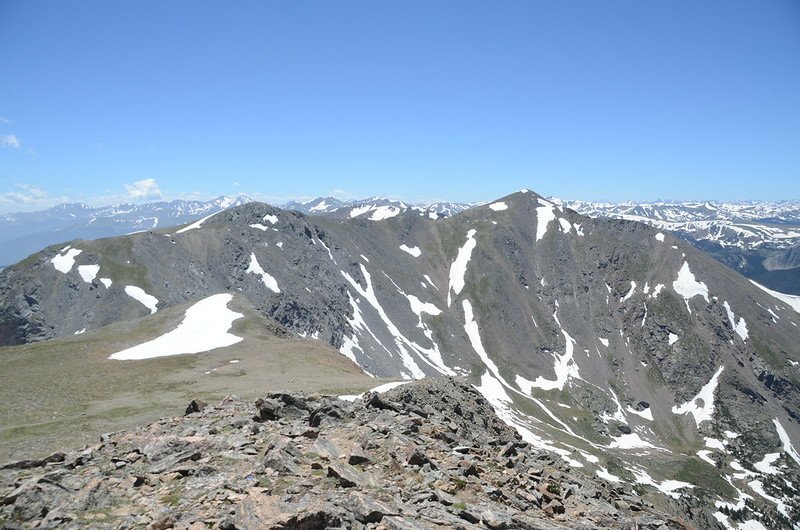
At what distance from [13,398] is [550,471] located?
43.1 meters

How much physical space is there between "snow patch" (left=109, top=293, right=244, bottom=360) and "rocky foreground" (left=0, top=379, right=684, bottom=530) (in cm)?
3916

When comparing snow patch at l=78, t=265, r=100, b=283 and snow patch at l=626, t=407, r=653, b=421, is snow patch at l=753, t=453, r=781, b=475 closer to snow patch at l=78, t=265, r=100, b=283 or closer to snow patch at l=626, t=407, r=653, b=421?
snow patch at l=626, t=407, r=653, b=421

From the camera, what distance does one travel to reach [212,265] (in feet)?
575

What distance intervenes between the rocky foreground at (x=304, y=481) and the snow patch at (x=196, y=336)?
128ft

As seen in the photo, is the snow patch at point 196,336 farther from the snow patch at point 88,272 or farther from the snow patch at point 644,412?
the snow patch at point 644,412

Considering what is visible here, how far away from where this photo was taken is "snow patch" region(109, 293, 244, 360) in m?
57.4

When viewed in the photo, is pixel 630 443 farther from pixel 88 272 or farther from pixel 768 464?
pixel 88 272

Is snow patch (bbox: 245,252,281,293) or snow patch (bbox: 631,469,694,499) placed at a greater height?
snow patch (bbox: 245,252,281,293)

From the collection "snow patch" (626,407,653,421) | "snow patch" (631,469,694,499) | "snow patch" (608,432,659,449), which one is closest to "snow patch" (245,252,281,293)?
"snow patch" (631,469,694,499)

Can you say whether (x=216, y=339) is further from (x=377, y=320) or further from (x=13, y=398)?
(x=377, y=320)

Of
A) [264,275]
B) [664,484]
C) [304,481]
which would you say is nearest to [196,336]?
[304,481]

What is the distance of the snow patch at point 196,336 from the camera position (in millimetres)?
57375

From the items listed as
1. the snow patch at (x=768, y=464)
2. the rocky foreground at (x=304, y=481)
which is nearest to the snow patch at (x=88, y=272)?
the rocky foreground at (x=304, y=481)

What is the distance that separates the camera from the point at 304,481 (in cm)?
1448
